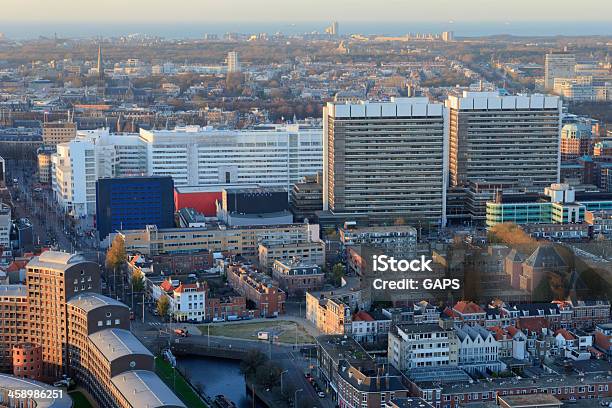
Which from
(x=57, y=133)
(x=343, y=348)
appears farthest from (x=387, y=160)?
(x=57, y=133)

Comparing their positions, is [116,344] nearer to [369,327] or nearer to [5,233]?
[369,327]

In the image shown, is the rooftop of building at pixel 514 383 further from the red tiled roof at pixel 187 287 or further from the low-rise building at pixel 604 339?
the red tiled roof at pixel 187 287

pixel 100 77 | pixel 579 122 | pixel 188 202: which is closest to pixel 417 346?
pixel 188 202

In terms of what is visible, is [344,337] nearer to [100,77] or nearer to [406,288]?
[406,288]

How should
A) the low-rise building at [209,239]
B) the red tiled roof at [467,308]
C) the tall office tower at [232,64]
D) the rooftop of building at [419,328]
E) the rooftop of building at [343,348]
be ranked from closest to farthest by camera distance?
the rooftop of building at [343,348], the rooftop of building at [419,328], the red tiled roof at [467,308], the low-rise building at [209,239], the tall office tower at [232,64]

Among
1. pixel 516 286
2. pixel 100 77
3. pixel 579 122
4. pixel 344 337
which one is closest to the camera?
pixel 344 337

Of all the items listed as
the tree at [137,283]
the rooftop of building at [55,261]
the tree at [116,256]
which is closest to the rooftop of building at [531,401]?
the rooftop of building at [55,261]

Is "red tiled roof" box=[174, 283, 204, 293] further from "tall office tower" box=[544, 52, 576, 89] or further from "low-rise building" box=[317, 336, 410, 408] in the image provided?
"tall office tower" box=[544, 52, 576, 89]
